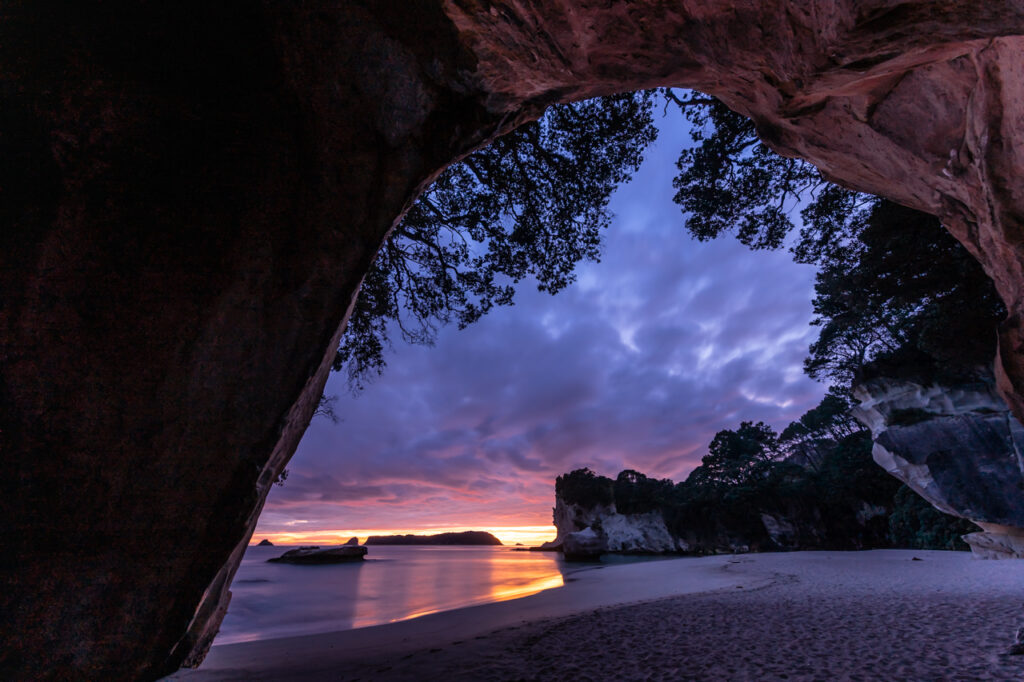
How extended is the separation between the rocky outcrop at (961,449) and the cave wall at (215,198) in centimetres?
2060

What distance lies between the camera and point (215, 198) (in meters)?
2.85

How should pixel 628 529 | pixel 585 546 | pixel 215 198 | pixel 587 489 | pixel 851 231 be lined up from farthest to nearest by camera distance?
pixel 587 489
pixel 628 529
pixel 585 546
pixel 851 231
pixel 215 198

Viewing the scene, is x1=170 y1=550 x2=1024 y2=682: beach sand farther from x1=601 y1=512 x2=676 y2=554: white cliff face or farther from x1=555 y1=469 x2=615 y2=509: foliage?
x1=555 y1=469 x2=615 y2=509: foliage

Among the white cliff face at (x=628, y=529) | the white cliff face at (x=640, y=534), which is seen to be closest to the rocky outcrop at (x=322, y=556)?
the white cliff face at (x=628, y=529)

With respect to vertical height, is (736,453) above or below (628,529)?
above

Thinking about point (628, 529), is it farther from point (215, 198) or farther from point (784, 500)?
point (215, 198)

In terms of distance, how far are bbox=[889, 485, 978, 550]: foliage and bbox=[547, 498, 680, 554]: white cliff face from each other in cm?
1988

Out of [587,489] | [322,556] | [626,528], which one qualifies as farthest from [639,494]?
[322,556]

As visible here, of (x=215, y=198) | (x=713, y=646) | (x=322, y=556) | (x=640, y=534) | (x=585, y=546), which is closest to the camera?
(x=215, y=198)

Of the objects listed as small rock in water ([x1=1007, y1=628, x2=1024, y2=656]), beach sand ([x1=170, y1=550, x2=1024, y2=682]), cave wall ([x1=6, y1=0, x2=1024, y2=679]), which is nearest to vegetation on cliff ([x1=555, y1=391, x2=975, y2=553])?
beach sand ([x1=170, y1=550, x2=1024, y2=682])

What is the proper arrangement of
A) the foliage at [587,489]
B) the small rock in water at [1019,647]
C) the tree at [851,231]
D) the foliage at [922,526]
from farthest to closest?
the foliage at [587,489]
the foliage at [922,526]
the tree at [851,231]
the small rock in water at [1019,647]

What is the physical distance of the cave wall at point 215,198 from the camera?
90.8 inches

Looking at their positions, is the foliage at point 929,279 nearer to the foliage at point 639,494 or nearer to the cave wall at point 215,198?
the cave wall at point 215,198

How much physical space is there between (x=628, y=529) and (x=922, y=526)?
2614 cm
